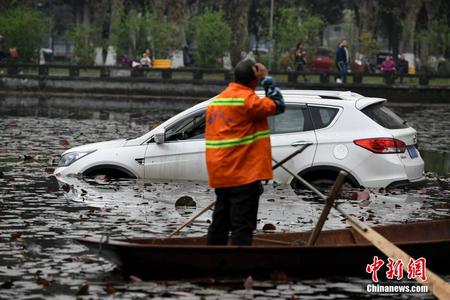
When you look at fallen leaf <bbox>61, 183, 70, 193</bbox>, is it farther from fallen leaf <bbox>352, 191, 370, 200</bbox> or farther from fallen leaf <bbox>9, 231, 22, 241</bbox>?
fallen leaf <bbox>9, 231, 22, 241</bbox>

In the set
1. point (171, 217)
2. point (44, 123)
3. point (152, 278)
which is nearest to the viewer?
point (152, 278)

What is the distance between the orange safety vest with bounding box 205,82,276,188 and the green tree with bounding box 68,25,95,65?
48.1 m

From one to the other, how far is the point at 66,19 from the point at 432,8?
44.3m

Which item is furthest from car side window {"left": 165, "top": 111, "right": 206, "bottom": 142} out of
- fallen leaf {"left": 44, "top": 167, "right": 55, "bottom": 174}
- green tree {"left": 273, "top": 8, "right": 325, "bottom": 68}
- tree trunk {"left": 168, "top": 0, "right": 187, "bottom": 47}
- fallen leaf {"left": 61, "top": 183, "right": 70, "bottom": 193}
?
tree trunk {"left": 168, "top": 0, "right": 187, "bottom": 47}

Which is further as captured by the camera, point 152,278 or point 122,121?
point 122,121

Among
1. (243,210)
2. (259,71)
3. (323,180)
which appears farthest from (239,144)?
(323,180)

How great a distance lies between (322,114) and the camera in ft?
55.6

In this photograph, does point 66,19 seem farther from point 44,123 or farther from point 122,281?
point 122,281

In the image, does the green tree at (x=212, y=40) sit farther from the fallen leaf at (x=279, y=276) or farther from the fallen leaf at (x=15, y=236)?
the fallen leaf at (x=279, y=276)

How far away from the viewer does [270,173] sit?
10.5 m

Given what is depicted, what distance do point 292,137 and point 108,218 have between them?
10.7ft

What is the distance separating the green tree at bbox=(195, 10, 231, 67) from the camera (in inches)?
2227

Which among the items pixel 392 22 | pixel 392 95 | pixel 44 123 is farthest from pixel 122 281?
pixel 392 22

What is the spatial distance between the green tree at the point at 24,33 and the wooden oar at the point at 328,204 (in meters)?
47.8
